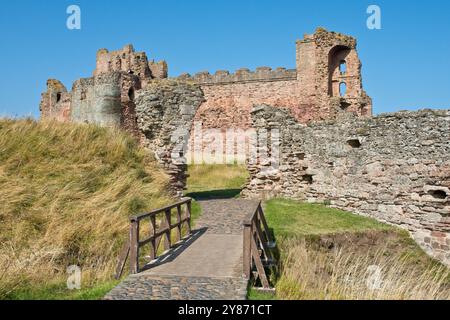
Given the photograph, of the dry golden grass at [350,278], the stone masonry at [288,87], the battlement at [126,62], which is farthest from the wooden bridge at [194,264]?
the battlement at [126,62]

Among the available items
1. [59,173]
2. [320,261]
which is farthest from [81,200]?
[320,261]

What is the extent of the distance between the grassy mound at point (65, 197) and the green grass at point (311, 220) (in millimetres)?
3399

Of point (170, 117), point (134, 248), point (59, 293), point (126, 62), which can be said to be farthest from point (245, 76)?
point (59, 293)

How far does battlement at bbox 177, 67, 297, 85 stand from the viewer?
3014 centimetres

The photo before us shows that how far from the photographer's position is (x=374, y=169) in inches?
480

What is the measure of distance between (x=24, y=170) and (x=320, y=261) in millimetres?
7623

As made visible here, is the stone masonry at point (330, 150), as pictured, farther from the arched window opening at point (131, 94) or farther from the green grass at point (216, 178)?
the green grass at point (216, 178)

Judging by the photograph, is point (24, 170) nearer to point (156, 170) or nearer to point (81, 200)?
point (81, 200)

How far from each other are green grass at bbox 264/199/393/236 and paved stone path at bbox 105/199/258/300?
58.3 inches

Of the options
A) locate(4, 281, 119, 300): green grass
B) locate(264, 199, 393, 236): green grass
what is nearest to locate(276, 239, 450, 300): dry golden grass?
locate(264, 199, 393, 236): green grass

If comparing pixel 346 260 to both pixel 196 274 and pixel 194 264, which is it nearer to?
pixel 194 264

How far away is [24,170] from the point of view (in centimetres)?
1040

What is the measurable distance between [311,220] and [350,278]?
3.16 meters

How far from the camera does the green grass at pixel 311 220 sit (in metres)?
10.2
